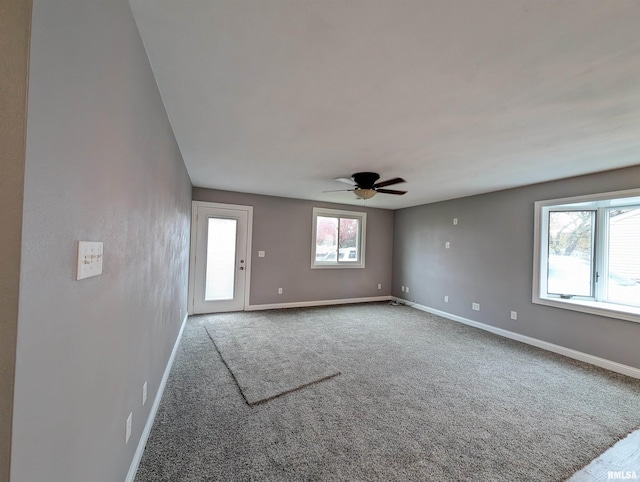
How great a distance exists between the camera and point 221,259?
196 inches

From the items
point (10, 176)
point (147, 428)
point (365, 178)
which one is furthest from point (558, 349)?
point (10, 176)

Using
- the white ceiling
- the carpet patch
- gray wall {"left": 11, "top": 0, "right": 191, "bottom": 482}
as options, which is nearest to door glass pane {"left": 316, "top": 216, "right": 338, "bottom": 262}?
the carpet patch

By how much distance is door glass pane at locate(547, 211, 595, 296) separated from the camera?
366cm

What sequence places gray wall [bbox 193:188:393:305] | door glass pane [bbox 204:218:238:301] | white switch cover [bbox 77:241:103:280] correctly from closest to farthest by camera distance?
white switch cover [bbox 77:241:103:280] → door glass pane [bbox 204:218:238:301] → gray wall [bbox 193:188:393:305]

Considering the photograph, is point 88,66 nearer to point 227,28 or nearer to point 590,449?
point 227,28

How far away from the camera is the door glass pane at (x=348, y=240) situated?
6.28 meters

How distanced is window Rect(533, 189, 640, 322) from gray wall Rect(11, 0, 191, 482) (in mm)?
4705

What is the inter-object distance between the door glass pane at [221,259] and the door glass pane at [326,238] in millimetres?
1811

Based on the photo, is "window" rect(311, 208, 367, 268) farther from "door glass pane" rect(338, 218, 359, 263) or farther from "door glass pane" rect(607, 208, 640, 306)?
"door glass pane" rect(607, 208, 640, 306)

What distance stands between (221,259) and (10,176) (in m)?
4.64

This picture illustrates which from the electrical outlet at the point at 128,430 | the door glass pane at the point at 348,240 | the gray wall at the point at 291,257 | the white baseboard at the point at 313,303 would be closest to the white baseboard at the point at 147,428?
the electrical outlet at the point at 128,430

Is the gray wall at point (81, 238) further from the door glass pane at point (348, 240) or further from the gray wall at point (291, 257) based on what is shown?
the door glass pane at point (348, 240)

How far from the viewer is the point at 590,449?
1848 millimetres

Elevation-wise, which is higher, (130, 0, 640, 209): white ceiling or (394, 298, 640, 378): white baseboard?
(130, 0, 640, 209): white ceiling
